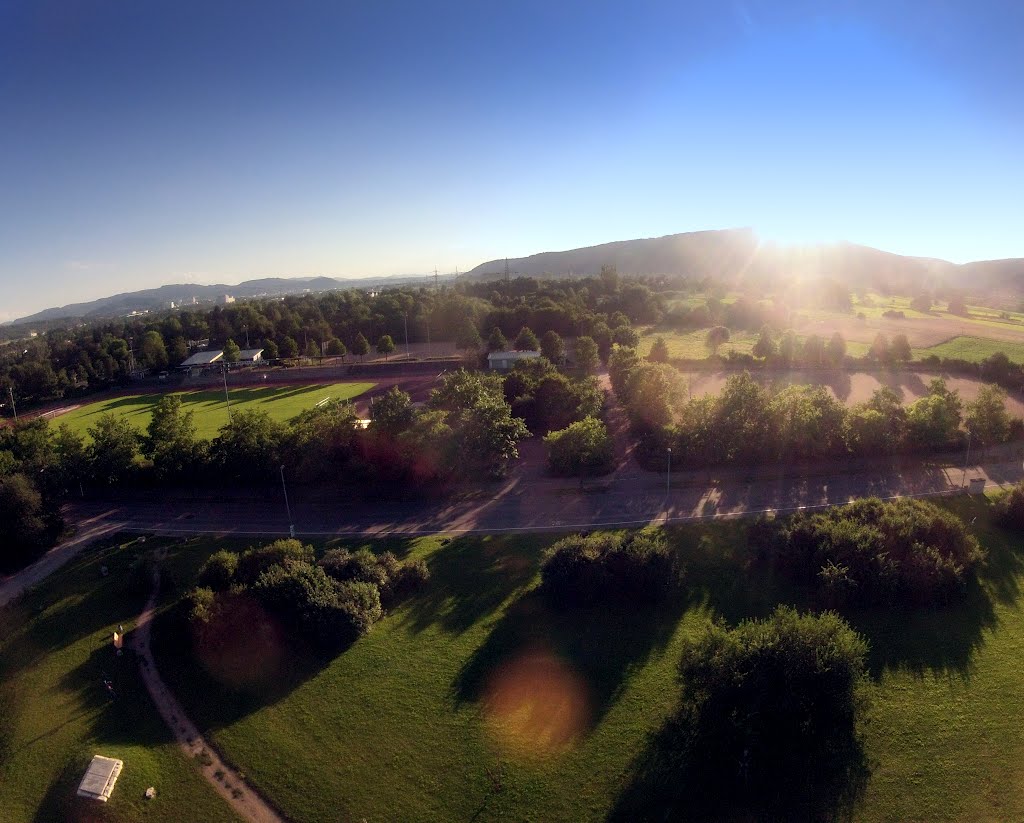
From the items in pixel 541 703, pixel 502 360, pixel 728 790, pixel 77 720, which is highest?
pixel 502 360

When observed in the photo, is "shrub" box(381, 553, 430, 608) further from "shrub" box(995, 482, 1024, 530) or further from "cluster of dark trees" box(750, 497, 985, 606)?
"shrub" box(995, 482, 1024, 530)

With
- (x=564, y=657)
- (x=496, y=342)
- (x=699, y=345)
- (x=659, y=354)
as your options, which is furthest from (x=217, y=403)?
(x=699, y=345)

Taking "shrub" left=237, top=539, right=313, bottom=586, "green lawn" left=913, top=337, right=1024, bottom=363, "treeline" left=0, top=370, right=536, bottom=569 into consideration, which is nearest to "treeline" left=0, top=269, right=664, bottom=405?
"green lawn" left=913, top=337, right=1024, bottom=363

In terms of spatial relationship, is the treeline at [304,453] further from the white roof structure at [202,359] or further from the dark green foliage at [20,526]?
the white roof structure at [202,359]

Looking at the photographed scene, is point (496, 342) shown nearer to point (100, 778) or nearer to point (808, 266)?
point (100, 778)

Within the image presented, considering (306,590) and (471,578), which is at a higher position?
(306,590)

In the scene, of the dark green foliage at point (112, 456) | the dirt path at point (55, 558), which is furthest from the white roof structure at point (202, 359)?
the dirt path at point (55, 558)
